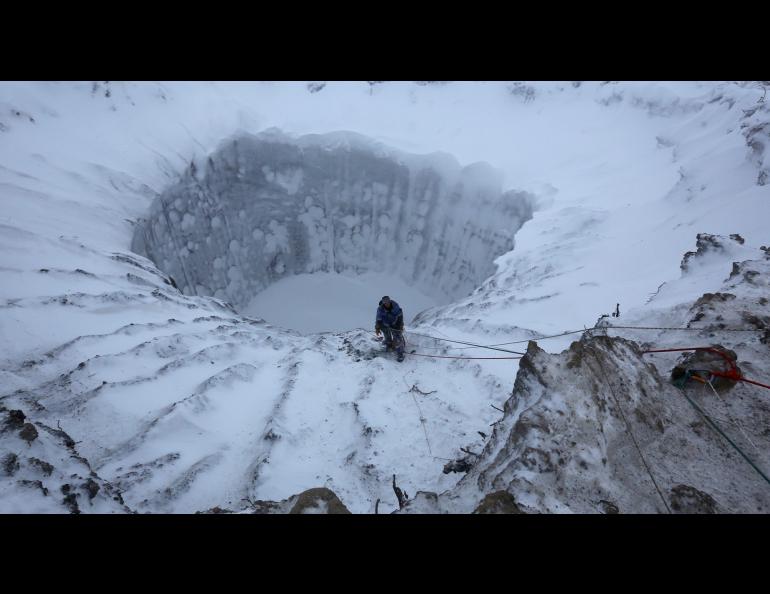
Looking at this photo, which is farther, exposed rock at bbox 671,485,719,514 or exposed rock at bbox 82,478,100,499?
exposed rock at bbox 82,478,100,499

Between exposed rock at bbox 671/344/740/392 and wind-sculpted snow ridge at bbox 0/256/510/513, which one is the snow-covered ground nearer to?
wind-sculpted snow ridge at bbox 0/256/510/513

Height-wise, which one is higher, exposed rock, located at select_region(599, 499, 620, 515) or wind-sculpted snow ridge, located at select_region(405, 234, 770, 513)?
wind-sculpted snow ridge, located at select_region(405, 234, 770, 513)

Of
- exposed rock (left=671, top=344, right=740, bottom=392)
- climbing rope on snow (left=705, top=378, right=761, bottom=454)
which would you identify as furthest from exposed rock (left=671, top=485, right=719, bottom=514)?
exposed rock (left=671, top=344, right=740, bottom=392)

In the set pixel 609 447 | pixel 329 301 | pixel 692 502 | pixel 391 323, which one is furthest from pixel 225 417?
pixel 329 301

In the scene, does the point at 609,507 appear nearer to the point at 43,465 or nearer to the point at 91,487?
the point at 91,487

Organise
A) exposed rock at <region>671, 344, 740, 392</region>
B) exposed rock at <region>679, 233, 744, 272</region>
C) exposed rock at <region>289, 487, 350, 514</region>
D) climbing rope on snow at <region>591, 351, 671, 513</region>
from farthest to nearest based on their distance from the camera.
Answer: exposed rock at <region>679, 233, 744, 272</region>
exposed rock at <region>671, 344, 740, 392</region>
exposed rock at <region>289, 487, 350, 514</region>
climbing rope on snow at <region>591, 351, 671, 513</region>

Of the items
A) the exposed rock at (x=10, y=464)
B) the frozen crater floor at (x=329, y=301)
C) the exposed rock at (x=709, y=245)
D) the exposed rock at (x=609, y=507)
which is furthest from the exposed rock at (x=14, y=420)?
the frozen crater floor at (x=329, y=301)
